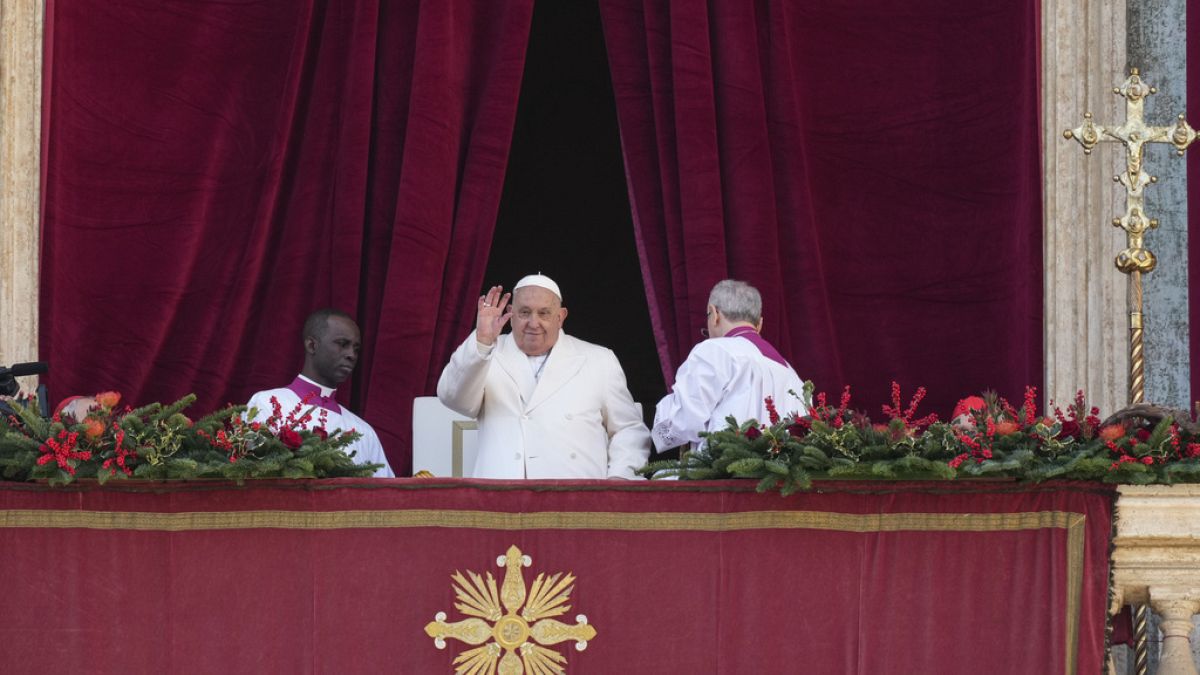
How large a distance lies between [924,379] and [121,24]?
3.78m

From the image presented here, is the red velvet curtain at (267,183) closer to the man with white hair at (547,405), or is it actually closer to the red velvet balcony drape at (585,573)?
the man with white hair at (547,405)

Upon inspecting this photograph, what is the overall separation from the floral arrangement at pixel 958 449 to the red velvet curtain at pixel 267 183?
2.77 m

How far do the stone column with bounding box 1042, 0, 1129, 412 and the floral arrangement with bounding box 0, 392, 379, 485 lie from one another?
134 inches

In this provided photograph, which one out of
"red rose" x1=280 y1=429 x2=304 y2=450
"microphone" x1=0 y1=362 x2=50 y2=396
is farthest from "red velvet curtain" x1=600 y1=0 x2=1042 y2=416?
"microphone" x1=0 y1=362 x2=50 y2=396

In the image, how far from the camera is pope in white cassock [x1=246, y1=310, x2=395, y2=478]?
303 inches

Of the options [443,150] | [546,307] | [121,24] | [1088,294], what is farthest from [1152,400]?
[121,24]

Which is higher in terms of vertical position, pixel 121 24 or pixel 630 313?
pixel 121 24

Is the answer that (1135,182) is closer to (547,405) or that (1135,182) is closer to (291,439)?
(547,405)

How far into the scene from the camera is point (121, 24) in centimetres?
849

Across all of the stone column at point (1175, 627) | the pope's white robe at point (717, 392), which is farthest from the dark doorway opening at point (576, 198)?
the stone column at point (1175, 627)

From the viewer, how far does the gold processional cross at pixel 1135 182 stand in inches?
259

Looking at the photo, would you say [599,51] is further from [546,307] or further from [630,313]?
[546,307]

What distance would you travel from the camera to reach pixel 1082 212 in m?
8.06

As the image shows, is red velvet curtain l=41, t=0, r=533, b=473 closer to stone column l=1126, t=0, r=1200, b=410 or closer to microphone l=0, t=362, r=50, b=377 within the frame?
microphone l=0, t=362, r=50, b=377
